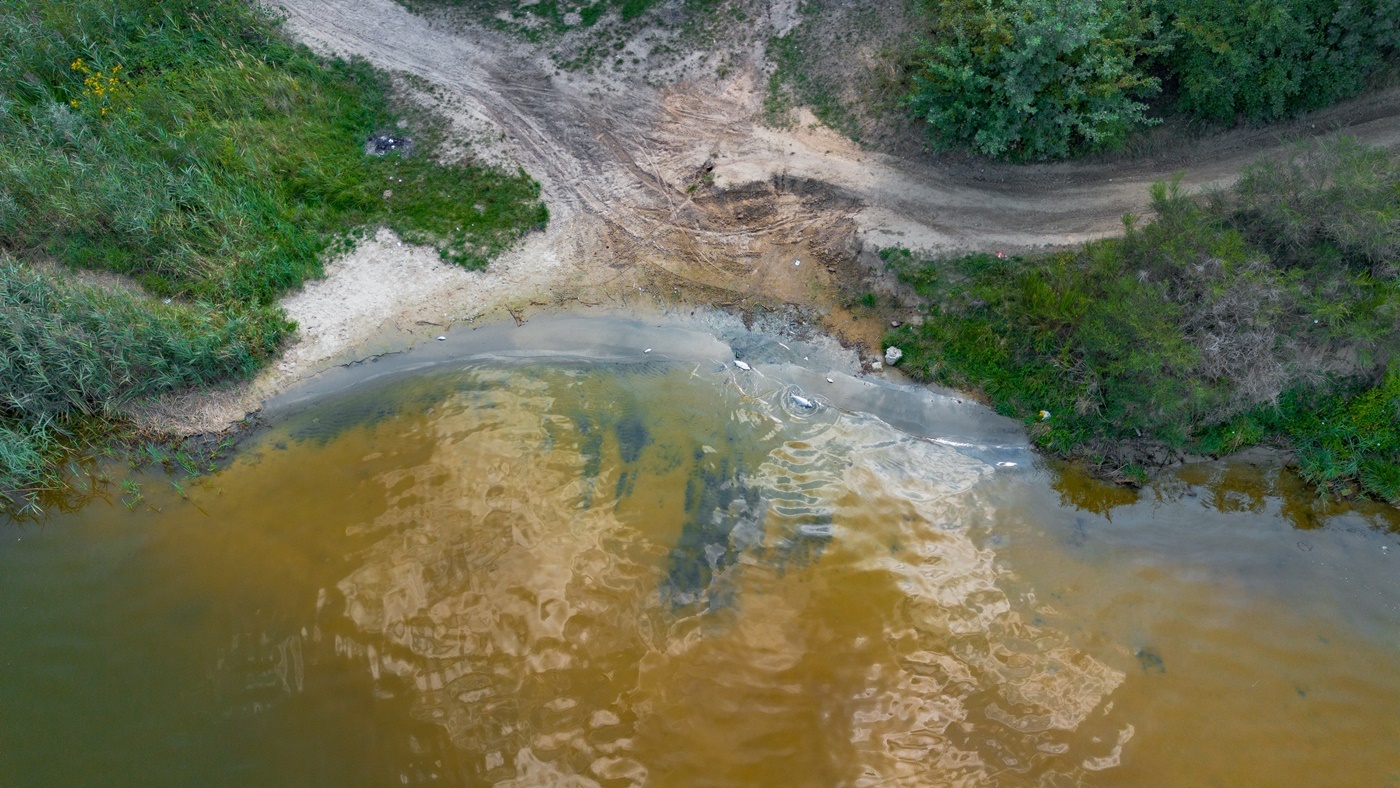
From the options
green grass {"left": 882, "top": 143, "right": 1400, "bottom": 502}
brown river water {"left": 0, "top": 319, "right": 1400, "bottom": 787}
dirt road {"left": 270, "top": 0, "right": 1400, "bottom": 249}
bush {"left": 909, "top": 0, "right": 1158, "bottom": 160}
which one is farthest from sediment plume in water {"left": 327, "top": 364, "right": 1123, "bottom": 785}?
bush {"left": 909, "top": 0, "right": 1158, "bottom": 160}

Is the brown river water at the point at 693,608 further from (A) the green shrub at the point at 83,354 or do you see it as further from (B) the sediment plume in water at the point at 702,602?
(A) the green shrub at the point at 83,354

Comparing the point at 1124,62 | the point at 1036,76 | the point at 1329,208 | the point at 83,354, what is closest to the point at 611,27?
the point at 1036,76

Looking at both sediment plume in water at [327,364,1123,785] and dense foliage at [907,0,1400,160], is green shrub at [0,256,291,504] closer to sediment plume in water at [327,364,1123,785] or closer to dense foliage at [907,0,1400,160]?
sediment plume in water at [327,364,1123,785]

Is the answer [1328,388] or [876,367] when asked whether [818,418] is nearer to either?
[876,367]

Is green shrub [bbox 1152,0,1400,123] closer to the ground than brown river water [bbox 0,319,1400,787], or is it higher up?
higher up

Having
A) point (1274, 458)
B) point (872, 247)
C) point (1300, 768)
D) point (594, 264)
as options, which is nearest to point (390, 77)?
point (594, 264)

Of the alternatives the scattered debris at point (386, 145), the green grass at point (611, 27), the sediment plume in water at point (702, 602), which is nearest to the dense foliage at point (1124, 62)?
the green grass at point (611, 27)
